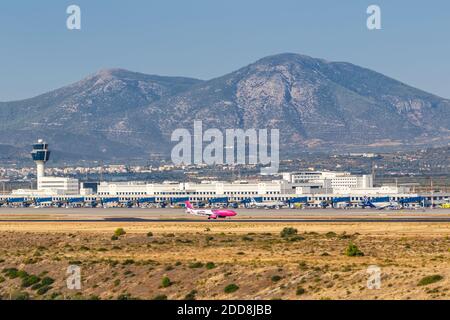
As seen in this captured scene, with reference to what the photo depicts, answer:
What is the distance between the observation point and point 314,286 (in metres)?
68.8

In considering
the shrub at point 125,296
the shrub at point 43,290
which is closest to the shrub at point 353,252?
the shrub at point 125,296

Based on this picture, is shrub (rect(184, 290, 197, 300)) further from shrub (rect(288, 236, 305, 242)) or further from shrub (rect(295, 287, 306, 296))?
shrub (rect(288, 236, 305, 242))

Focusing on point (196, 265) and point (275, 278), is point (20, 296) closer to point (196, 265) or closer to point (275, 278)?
point (196, 265)

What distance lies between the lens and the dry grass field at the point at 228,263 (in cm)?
6900

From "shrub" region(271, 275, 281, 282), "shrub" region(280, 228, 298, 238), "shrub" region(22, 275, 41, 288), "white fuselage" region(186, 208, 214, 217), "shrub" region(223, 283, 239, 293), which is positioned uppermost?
"white fuselage" region(186, 208, 214, 217)

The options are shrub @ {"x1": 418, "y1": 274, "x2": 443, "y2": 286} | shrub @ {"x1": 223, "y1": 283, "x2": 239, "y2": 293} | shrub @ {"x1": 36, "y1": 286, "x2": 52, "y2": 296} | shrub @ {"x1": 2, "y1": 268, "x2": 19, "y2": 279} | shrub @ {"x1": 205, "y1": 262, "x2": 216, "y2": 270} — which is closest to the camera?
shrub @ {"x1": 418, "y1": 274, "x2": 443, "y2": 286}

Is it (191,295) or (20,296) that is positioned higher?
(191,295)

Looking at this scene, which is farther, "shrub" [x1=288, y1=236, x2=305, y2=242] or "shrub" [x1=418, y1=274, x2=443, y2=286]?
"shrub" [x1=288, y1=236, x2=305, y2=242]

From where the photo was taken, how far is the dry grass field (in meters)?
69.0

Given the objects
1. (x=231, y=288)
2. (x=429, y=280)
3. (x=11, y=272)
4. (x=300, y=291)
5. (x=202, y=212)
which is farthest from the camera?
(x=202, y=212)

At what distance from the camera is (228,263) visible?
82000 mm

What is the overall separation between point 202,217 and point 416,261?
10262 centimetres

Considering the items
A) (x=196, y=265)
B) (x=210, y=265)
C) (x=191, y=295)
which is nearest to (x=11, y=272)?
(x=196, y=265)

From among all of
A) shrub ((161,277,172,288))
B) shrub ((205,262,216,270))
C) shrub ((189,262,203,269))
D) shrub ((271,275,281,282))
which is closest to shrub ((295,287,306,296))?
shrub ((271,275,281,282))
